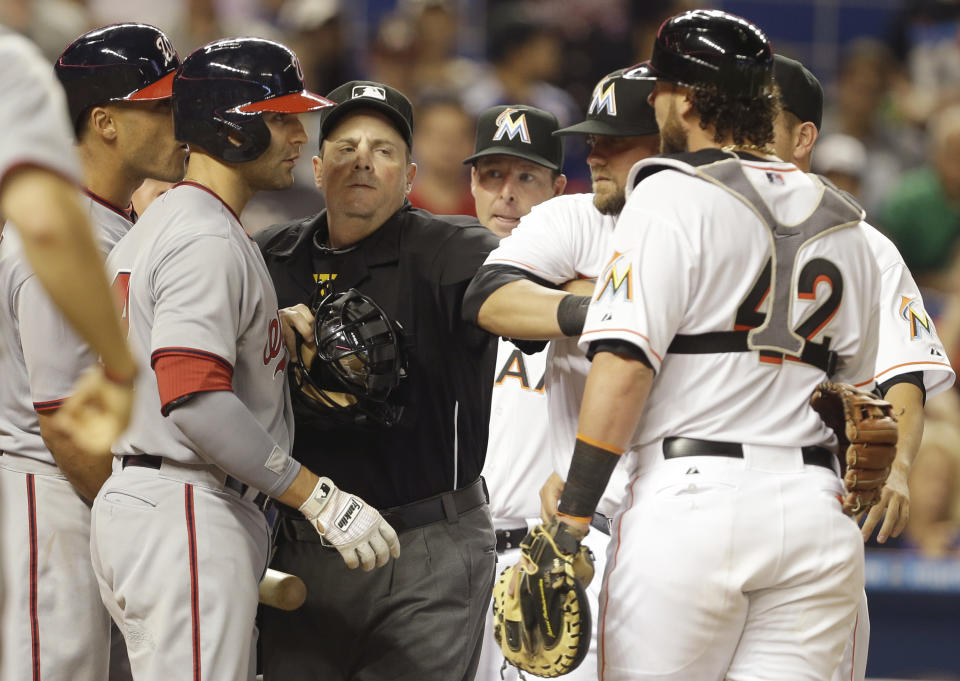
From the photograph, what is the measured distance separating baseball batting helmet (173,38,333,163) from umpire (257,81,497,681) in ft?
2.12

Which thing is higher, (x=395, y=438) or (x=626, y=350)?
(x=626, y=350)

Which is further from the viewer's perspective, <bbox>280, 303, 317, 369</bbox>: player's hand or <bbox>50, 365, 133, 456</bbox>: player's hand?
<bbox>280, 303, 317, 369</bbox>: player's hand

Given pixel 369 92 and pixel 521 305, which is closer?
pixel 521 305

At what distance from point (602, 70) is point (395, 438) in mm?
6936

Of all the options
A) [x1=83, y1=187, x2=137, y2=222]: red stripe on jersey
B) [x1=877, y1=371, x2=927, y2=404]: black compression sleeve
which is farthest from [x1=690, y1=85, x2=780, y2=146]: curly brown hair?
[x1=83, y1=187, x2=137, y2=222]: red stripe on jersey

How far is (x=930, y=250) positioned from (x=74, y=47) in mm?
6998

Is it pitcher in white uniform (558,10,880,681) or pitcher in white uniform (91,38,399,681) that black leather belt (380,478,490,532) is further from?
pitcher in white uniform (558,10,880,681)

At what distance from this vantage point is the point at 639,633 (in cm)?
286

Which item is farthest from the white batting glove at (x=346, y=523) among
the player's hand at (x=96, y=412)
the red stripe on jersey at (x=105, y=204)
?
the red stripe on jersey at (x=105, y=204)


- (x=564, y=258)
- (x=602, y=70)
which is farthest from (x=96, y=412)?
(x=602, y=70)

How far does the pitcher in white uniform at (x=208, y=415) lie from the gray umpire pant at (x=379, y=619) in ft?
1.67

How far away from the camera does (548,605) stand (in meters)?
2.88

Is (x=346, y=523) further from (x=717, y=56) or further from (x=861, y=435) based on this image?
(x=717, y=56)

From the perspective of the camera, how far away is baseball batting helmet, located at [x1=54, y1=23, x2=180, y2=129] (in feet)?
12.0
